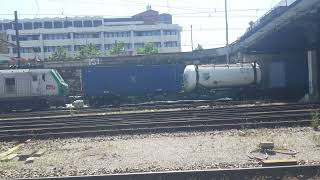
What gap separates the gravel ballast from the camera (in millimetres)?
9688

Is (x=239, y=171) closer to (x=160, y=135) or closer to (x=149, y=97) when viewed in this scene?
(x=160, y=135)

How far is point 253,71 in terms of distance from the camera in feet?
111

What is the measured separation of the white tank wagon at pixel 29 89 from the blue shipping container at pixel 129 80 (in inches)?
94.6

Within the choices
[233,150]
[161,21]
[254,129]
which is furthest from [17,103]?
[161,21]

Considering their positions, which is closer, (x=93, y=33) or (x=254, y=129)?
(x=254, y=129)

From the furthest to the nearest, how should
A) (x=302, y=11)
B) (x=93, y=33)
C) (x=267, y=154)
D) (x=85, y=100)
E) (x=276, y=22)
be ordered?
(x=93, y=33)
(x=85, y=100)
(x=276, y=22)
(x=302, y=11)
(x=267, y=154)

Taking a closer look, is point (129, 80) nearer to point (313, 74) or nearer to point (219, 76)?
point (219, 76)

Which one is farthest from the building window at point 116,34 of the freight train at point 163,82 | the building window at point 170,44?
the freight train at point 163,82

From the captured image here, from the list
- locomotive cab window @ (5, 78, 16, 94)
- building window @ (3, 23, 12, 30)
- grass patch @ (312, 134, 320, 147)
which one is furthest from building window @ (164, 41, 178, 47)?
grass patch @ (312, 134, 320, 147)

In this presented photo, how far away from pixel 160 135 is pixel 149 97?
18.2 metres

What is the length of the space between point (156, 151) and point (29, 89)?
2034cm

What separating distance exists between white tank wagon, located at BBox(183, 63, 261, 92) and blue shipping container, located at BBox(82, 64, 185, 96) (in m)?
0.88

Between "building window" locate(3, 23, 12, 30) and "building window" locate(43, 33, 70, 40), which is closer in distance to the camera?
"building window" locate(43, 33, 70, 40)

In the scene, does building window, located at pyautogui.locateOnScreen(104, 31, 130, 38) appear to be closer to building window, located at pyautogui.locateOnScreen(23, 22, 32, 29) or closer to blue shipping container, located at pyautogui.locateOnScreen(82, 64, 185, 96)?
building window, located at pyautogui.locateOnScreen(23, 22, 32, 29)
